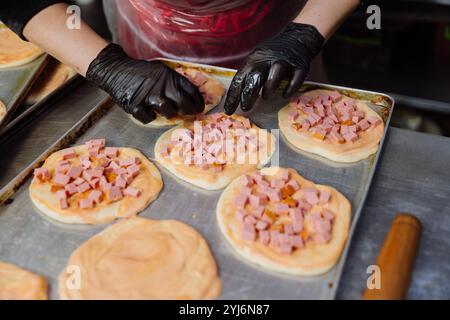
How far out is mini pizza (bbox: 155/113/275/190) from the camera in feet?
5.72

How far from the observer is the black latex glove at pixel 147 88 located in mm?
1832

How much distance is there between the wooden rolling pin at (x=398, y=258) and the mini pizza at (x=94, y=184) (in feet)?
2.75

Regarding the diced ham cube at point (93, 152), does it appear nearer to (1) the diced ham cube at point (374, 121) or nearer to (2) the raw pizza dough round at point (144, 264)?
(2) the raw pizza dough round at point (144, 264)

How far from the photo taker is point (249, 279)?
54.6 inches

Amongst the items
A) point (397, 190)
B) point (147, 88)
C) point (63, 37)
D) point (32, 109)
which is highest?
point (63, 37)

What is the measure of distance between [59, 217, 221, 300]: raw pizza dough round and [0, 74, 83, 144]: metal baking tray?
32.4 inches

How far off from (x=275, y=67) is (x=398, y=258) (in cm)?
89

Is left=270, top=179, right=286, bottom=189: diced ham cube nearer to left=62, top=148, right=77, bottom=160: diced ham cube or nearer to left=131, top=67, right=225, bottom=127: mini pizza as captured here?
left=131, top=67, right=225, bottom=127: mini pizza

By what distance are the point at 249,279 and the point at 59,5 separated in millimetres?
1537

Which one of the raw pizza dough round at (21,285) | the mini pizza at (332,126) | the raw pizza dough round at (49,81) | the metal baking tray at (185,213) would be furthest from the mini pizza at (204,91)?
the raw pizza dough round at (21,285)

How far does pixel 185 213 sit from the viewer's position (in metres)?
1.62

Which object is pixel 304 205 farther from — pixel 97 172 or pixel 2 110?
pixel 2 110

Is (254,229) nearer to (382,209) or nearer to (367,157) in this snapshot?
(382,209)

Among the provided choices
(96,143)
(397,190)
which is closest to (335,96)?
(397,190)
